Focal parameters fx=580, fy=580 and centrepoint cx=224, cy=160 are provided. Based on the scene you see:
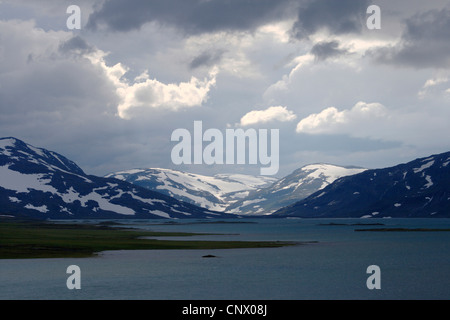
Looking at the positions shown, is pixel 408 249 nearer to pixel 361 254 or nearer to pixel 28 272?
pixel 361 254

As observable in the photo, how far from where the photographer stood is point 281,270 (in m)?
93.4

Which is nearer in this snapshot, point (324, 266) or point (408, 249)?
point (324, 266)

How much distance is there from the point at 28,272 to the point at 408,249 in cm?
8962

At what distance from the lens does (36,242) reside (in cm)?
14038
